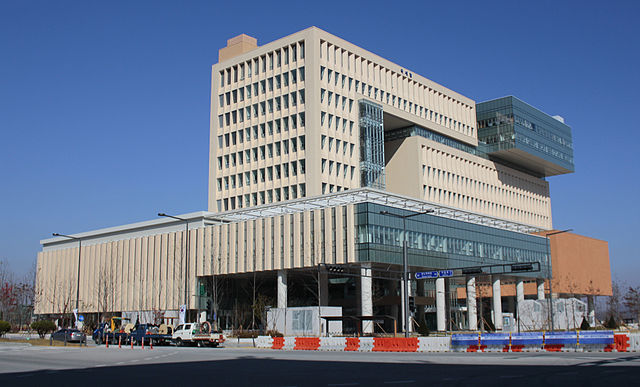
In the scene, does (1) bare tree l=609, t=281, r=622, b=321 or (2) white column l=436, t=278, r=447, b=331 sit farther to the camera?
(1) bare tree l=609, t=281, r=622, b=321

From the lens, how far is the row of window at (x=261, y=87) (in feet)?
320

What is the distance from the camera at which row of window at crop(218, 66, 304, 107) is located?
9769cm

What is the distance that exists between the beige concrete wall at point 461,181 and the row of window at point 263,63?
23650 millimetres

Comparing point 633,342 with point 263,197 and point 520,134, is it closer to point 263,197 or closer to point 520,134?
point 263,197

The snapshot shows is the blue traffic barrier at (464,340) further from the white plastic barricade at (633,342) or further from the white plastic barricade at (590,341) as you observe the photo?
the white plastic barricade at (633,342)

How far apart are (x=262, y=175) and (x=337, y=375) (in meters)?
77.5

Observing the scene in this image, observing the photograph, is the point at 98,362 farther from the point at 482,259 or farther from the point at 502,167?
the point at 502,167

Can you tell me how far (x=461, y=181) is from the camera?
118 m

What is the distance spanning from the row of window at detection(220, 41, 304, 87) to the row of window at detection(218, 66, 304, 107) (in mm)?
1752

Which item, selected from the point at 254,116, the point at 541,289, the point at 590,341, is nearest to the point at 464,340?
the point at 590,341

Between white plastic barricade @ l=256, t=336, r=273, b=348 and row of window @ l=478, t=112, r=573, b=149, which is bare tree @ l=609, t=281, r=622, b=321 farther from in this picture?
white plastic barricade @ l=256, t=336, r=273, b=348

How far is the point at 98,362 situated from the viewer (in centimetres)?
3219

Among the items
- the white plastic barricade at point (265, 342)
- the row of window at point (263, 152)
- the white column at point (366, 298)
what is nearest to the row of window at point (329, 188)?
the row of window at point (263, 152)

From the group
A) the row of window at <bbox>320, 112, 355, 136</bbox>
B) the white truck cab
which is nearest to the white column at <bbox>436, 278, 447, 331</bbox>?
the row of window at <bbox>320, 112, 355, 136</bbox>
